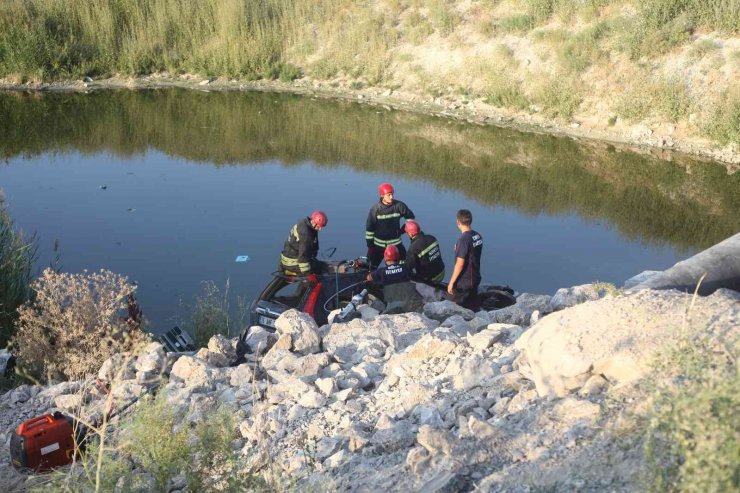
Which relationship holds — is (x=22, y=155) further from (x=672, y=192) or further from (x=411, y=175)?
(x=672, y=192)

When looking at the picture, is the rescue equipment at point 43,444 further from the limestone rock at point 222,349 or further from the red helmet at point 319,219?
the red helmet at point 319,219

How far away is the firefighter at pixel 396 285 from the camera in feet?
31.0

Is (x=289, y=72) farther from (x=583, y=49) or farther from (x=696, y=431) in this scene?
(x=696, y=431)

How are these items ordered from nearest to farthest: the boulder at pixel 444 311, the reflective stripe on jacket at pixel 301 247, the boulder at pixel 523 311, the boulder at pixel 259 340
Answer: the boulder at pixel 259 340 < the boulder at pixel 523 311 < the boulder at pixel 444 311 < the reflective stripe on jacket at pixel 301 247

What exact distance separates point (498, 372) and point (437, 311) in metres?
2.67

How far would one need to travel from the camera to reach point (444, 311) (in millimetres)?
8797

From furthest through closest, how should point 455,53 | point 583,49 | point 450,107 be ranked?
point 455,53
point 450,107
point 583,49

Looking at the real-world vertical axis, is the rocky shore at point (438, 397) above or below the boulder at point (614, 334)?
below

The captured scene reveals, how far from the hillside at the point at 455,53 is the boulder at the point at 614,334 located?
14.1 metres

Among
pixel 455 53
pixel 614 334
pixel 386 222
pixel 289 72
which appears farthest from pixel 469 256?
pixel 289 72

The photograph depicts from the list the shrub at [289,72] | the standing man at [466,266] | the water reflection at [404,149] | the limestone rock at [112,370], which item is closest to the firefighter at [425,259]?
the standing man at [466,266]

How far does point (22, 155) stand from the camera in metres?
18.0

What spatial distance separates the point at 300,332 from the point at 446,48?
703 inches

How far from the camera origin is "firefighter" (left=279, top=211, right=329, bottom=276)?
1021 cm
